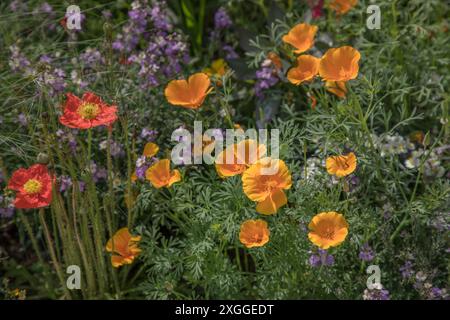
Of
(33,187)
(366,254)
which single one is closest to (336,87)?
(366,254)

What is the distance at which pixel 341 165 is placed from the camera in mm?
1782

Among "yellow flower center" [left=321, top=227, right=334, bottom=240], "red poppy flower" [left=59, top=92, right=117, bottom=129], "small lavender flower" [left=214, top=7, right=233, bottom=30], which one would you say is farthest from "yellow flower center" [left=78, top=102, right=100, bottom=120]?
"small lavender flower" [left=214, top=7, right=233, bottom=30]

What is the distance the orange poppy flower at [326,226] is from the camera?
5.73 ft

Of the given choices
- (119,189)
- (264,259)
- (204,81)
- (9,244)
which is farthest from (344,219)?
(9,244)

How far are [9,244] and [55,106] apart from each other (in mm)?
676

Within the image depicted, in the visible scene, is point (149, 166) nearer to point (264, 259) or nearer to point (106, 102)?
point (106, 102)

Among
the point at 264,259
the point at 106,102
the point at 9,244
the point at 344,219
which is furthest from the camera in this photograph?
the point at 9,244

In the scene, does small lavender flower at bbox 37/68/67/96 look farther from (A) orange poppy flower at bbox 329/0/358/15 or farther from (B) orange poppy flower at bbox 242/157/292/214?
(A) orange poppy flower at bbox 329/0/358/15

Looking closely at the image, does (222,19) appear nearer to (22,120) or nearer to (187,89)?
(187,89)

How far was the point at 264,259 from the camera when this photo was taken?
188cm

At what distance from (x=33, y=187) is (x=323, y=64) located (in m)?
0.77

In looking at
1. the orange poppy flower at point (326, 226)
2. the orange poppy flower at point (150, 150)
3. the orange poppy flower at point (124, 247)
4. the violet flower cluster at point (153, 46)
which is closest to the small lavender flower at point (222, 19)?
the violet flower cluster at point (153, 46)

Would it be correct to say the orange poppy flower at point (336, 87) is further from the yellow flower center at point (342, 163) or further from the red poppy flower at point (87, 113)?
the red poppy flower at point (87, 113)
